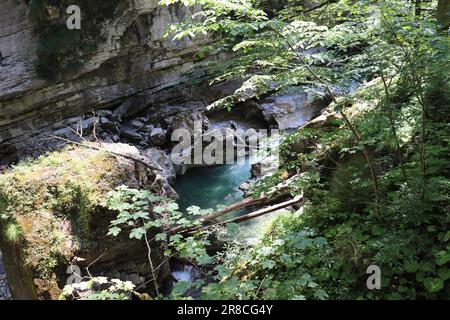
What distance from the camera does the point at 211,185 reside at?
10.6 m

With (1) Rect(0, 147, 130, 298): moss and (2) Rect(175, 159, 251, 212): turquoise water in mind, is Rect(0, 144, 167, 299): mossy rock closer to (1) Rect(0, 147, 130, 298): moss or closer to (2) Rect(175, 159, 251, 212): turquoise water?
(1) Rect(0, 147, 130, 298): moss

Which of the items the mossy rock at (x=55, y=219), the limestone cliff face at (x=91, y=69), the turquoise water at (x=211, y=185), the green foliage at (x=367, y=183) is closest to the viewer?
the green foliage at (x=367, y=183)

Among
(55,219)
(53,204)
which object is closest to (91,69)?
(53,204)

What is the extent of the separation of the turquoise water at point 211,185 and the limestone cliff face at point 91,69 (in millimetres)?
4585

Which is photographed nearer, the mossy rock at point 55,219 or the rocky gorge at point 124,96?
the mossy rock at point 55,219

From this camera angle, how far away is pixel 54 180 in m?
5.21

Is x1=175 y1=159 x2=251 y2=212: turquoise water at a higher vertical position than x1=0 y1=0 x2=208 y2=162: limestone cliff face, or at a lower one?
lower

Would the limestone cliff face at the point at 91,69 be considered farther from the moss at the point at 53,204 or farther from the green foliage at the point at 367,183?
the green foliage at the point at 367,183

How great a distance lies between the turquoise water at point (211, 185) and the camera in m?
9.56

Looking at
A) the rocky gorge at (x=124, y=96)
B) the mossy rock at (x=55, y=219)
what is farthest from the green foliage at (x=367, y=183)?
the rocky gorge at (x=124, y=96)

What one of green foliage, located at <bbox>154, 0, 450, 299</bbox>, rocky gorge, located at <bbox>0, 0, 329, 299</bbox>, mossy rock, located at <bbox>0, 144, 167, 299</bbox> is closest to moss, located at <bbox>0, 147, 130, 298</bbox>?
mossy rock, located at <bbox>0, 144, 167, 299</bbox>

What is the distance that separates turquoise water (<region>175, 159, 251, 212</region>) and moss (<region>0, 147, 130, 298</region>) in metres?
3.99

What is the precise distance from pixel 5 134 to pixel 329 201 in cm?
1206

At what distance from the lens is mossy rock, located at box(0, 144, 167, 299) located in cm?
454
